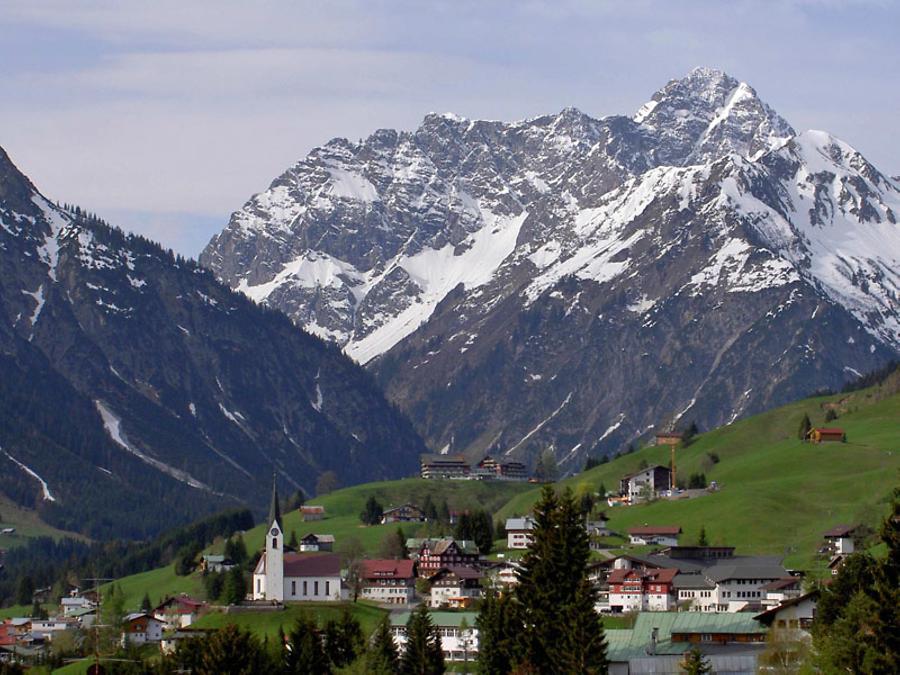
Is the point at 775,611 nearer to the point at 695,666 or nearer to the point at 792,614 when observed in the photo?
the point at 792,614

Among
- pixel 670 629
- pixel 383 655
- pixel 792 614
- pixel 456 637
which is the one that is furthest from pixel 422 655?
pixel 456 637

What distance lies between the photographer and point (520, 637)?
142750 millimetres

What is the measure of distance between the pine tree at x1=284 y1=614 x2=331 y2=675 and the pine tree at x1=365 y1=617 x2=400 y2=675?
3164mm

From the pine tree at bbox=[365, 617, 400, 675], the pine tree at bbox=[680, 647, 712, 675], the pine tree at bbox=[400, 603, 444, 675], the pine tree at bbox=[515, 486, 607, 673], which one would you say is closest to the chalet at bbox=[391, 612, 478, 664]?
the pine tree at bbox=[365, 617, 400, 675]

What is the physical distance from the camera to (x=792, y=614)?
170125mm

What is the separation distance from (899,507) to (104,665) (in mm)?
84421

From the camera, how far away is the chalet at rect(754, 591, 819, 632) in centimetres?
16762

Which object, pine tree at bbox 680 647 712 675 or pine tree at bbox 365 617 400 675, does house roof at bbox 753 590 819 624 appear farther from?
pine tree at bbox 365 617 400 675

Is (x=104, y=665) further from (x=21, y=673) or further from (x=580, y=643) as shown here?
(x=580, y=643)

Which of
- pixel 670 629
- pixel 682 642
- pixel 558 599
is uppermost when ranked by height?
pixel 558 599

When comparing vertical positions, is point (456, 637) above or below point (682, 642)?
above

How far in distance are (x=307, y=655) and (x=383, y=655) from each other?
5.91 metres

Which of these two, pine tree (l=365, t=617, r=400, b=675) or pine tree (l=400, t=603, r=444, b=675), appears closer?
pine tree (l=365, t=617, r=400, b=675)

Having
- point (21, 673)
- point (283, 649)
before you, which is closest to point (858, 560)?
point (283, 649)
